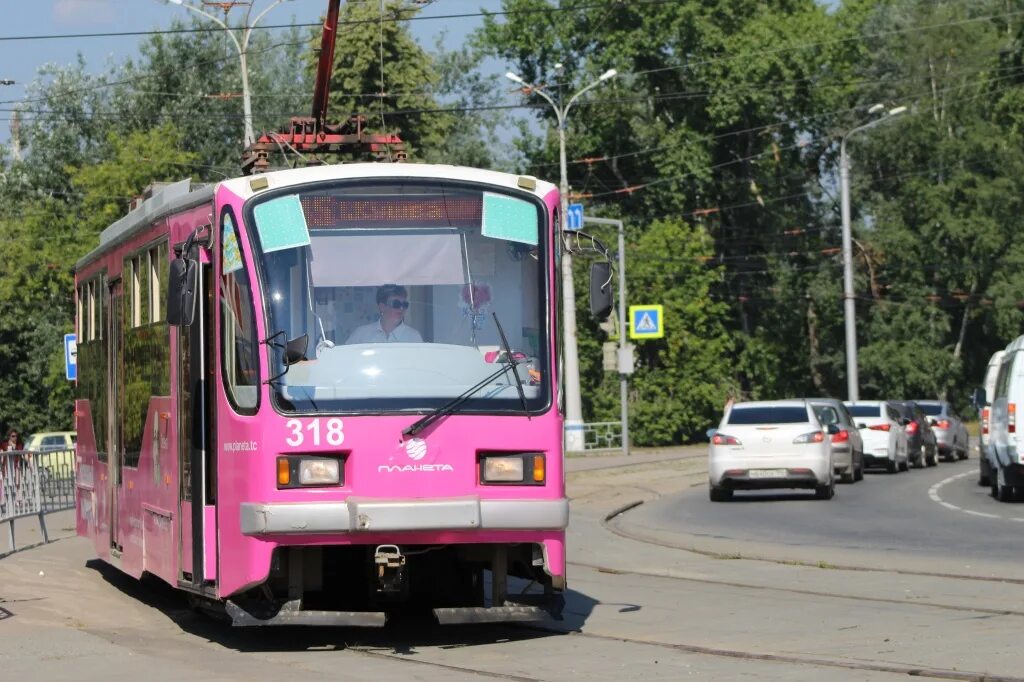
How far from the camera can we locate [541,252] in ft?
37.8

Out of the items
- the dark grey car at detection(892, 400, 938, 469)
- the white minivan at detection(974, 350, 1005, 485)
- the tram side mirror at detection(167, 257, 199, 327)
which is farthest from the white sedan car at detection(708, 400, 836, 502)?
the tram side mirror at detection(167, 257, 199, 327)

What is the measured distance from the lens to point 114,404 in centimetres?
1515

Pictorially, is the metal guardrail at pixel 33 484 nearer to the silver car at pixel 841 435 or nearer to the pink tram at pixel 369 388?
the pink tram at pixel 369 388

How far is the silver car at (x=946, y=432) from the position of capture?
45.7 meters

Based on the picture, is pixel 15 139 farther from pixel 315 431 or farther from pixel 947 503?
pixel 315 431

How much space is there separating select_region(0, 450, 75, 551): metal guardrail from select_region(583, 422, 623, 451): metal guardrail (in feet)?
97.2

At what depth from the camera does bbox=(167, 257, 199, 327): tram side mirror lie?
1105 cm

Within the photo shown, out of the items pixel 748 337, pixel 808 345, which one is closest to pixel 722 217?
pixel 748 337

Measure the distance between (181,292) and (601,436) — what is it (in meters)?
43.7

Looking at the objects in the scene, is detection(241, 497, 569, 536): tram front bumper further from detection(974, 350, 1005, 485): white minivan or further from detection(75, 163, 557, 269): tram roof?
detection(974, 350, 1005, 485): white minivan

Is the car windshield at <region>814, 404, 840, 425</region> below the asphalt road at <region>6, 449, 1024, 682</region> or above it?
above

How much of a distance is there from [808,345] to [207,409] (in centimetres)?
7031

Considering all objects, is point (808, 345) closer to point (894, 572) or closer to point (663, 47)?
point (663, 47)

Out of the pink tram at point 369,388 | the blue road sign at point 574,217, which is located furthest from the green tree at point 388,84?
the pink tram at point 369,388
